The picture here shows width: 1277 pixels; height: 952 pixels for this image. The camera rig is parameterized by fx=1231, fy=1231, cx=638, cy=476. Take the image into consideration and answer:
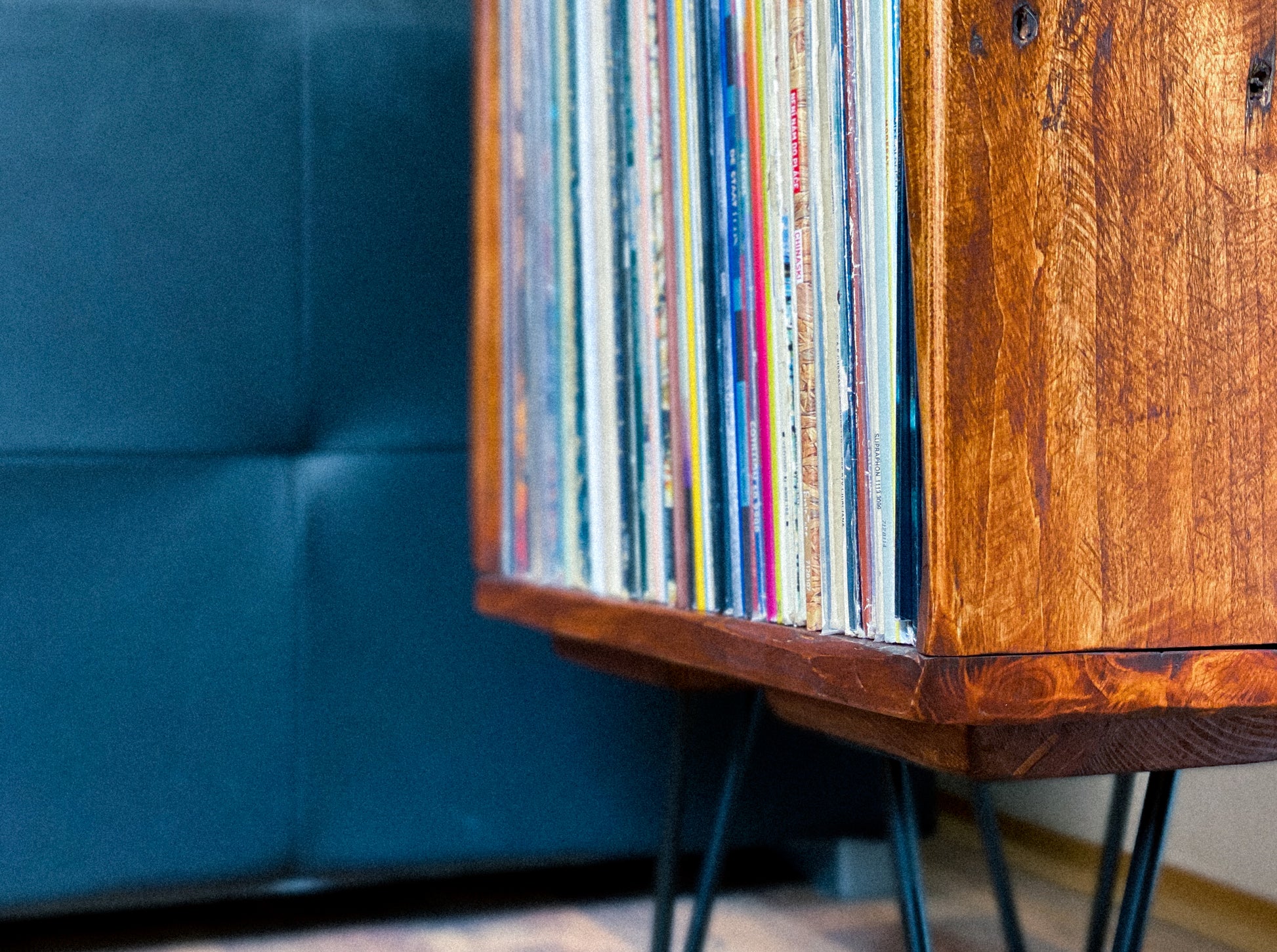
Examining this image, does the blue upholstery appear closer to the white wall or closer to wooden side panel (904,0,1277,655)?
the white wall

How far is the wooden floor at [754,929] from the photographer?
1101 mm

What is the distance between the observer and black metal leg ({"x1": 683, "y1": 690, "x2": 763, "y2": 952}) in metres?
0.79

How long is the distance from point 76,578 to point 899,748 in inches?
32.5

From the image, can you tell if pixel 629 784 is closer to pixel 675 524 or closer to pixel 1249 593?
pixel 675 524

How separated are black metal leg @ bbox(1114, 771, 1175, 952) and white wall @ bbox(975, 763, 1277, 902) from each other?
540mm

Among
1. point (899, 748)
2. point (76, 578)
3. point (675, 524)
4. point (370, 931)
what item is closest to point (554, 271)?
point (675, 524)

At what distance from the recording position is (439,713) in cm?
116

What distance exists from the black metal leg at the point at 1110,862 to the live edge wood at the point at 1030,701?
0.46 meters

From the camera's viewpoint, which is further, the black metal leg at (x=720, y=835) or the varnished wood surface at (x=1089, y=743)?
the black metal leg at (x=720, y=835)

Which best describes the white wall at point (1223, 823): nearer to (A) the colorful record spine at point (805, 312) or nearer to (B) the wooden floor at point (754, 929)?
(B) the wooden floor at point (754, 929)

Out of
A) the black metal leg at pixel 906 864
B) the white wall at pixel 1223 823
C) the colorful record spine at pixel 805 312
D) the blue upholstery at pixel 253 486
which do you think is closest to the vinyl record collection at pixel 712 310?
the colorful record spine at pixel 805 312

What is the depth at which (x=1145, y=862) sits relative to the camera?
55 centimetres

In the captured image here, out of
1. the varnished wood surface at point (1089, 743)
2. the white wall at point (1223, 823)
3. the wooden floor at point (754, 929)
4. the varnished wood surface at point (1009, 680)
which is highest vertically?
the varnished wood surface at point (1009, 680)

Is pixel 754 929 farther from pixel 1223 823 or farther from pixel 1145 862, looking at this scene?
pixel 1145 862
